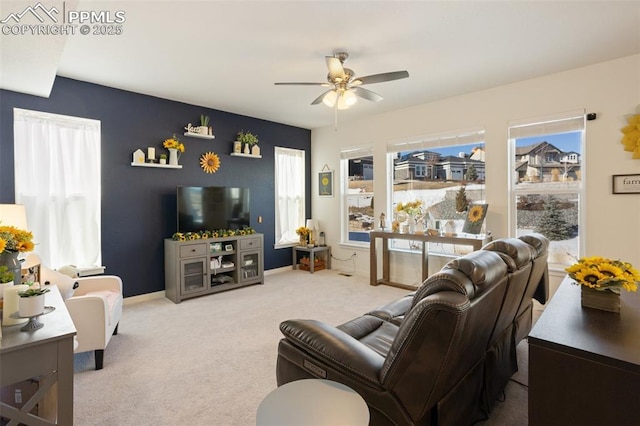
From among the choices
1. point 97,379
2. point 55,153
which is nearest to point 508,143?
point 97,379

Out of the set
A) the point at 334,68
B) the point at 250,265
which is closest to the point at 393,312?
the point at 334,68

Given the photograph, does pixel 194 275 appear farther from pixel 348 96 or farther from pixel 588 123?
pixel 588 123

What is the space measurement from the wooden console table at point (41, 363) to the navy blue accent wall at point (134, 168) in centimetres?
282

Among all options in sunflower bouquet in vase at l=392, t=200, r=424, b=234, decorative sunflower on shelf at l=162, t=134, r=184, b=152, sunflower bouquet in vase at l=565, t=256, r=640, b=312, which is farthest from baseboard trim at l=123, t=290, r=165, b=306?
sunflower bouquet in vase at l=565, t=256, r=640, b=312

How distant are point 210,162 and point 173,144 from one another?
2.09 ft

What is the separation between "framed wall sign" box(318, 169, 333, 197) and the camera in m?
6.10

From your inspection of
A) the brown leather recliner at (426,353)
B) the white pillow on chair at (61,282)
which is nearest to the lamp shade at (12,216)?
the white pillow on chair at (61,282)

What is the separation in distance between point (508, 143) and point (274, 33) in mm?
3118

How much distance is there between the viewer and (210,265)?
4.51 m

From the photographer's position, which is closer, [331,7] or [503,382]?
[503,382]

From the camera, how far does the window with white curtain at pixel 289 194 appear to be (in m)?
5.94

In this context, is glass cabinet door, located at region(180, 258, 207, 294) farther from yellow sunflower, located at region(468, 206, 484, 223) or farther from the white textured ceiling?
yellow sunflower, located at region(468, 206, 484, 223)

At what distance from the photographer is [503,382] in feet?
6.85

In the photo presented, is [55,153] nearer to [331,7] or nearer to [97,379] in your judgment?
[97,379]
